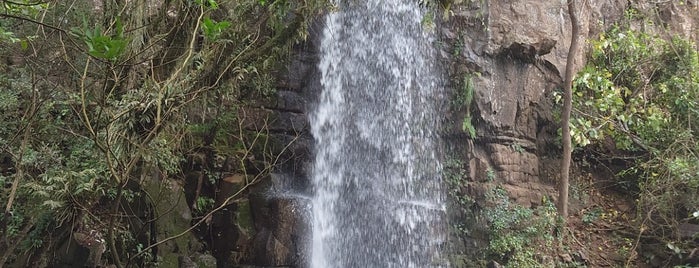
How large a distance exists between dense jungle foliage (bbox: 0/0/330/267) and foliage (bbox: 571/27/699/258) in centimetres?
582

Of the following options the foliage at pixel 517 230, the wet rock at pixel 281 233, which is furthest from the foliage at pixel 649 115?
the wet rock at pixel 281 233

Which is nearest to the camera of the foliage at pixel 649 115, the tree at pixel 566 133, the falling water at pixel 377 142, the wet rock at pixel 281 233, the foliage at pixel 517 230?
the wet rock at pixel 281 233

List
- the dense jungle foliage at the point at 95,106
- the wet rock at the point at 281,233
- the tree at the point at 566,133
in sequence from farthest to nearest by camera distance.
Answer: the tree at the point at 566,133 < the wet rock at the point at 281,233 < the dense jungle foliage at the point at 95,106

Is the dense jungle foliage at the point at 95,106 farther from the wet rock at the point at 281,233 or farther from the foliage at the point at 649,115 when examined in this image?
the foliage at the point at 649,115

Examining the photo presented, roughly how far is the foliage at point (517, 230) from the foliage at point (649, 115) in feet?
5.22

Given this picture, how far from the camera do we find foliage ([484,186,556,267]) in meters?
7.86

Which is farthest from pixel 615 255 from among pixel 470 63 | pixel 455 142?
pixel 470 63

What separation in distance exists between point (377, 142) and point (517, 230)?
2751 millimetres

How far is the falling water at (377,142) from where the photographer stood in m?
8.29

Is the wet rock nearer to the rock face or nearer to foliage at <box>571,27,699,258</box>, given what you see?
the rock face

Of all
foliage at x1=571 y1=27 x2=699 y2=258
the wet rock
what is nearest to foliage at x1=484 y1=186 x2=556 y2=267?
foliage at x1=571 y1=27 x2=699 y2=258

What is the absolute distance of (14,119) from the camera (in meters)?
5.16

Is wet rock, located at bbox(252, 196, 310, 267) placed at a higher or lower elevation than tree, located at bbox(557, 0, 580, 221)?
lower

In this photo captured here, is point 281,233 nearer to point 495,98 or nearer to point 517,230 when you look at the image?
point 517,230
